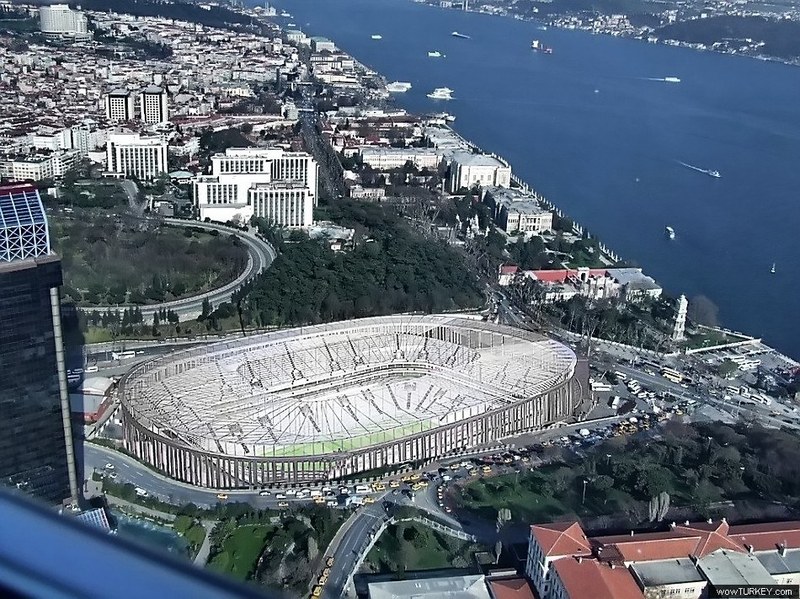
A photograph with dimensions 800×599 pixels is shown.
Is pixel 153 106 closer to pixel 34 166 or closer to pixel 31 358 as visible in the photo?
pixel 34 166

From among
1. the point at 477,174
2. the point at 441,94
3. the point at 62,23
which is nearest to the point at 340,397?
the point at 477,174

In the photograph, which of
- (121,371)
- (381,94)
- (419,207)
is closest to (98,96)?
(381,94)

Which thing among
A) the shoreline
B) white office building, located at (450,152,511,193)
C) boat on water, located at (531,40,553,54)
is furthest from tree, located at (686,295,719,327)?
the shoreline

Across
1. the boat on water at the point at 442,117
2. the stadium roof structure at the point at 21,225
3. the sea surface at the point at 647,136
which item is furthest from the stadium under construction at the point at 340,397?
the boat on water at the point at 442,117

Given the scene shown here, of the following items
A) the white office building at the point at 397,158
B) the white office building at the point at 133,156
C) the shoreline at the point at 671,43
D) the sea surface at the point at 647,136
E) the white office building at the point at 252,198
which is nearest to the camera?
the white office building at the point at 252,198

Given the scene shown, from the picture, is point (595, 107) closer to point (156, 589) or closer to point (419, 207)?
point (419, 207)

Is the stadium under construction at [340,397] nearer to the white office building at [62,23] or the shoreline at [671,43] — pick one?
the white office building at [62,23]
